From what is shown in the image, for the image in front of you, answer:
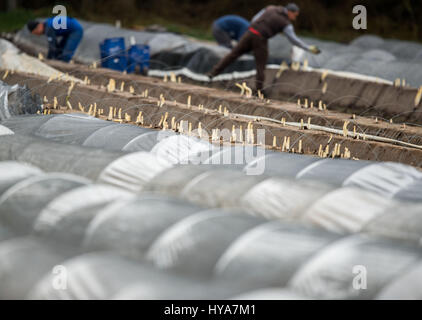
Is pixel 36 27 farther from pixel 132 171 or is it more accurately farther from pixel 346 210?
pixel 346 210

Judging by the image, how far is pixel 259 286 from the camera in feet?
10.9

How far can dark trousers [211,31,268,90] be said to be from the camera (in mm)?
12195

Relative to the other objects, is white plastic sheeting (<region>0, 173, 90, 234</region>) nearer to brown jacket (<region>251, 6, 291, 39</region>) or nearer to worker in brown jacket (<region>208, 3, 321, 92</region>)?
worker in brown jacket (<region>208, 3, 321, 92</region>)

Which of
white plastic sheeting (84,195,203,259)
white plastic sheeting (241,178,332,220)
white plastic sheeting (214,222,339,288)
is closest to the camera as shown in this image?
white plastic sheeting (214,222,339,288)

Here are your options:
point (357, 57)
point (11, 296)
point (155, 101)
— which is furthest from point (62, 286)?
point (357, 57)

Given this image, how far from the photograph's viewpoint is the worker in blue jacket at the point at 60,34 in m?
14.0

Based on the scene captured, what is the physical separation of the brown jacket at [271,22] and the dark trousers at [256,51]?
0.16 metres

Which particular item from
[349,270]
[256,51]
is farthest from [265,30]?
[349,270]

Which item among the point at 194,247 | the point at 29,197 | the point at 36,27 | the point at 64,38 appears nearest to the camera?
the point at 194,247

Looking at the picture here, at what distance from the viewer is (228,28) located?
15.5 meters

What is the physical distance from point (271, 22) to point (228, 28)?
11.3ft

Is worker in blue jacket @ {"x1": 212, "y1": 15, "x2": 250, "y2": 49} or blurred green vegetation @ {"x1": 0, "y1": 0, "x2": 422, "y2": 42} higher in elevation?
blurred green vegetation @ {"x1": 0, "y1": 0, "x2": 422, "y2": 42}

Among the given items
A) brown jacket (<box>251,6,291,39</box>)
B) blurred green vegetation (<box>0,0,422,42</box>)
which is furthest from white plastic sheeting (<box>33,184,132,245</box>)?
blurred green vegetation (<box>0,0,422,42</box>)

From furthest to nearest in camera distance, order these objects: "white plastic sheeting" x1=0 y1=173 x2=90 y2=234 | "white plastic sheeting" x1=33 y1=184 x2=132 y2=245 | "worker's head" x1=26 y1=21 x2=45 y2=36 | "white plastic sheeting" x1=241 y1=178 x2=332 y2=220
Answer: "worker's head" x1=26 y1=21 x2=45 y2=36 < "white plastic sheeting" x1=241 y1=178 x2=332 y2=220 < "white plastic sheeting" x1=0 y1=173 x2=90 y2=234 < "white plastic sheeting" x1=33 y1=184 x2=132 y2=245
